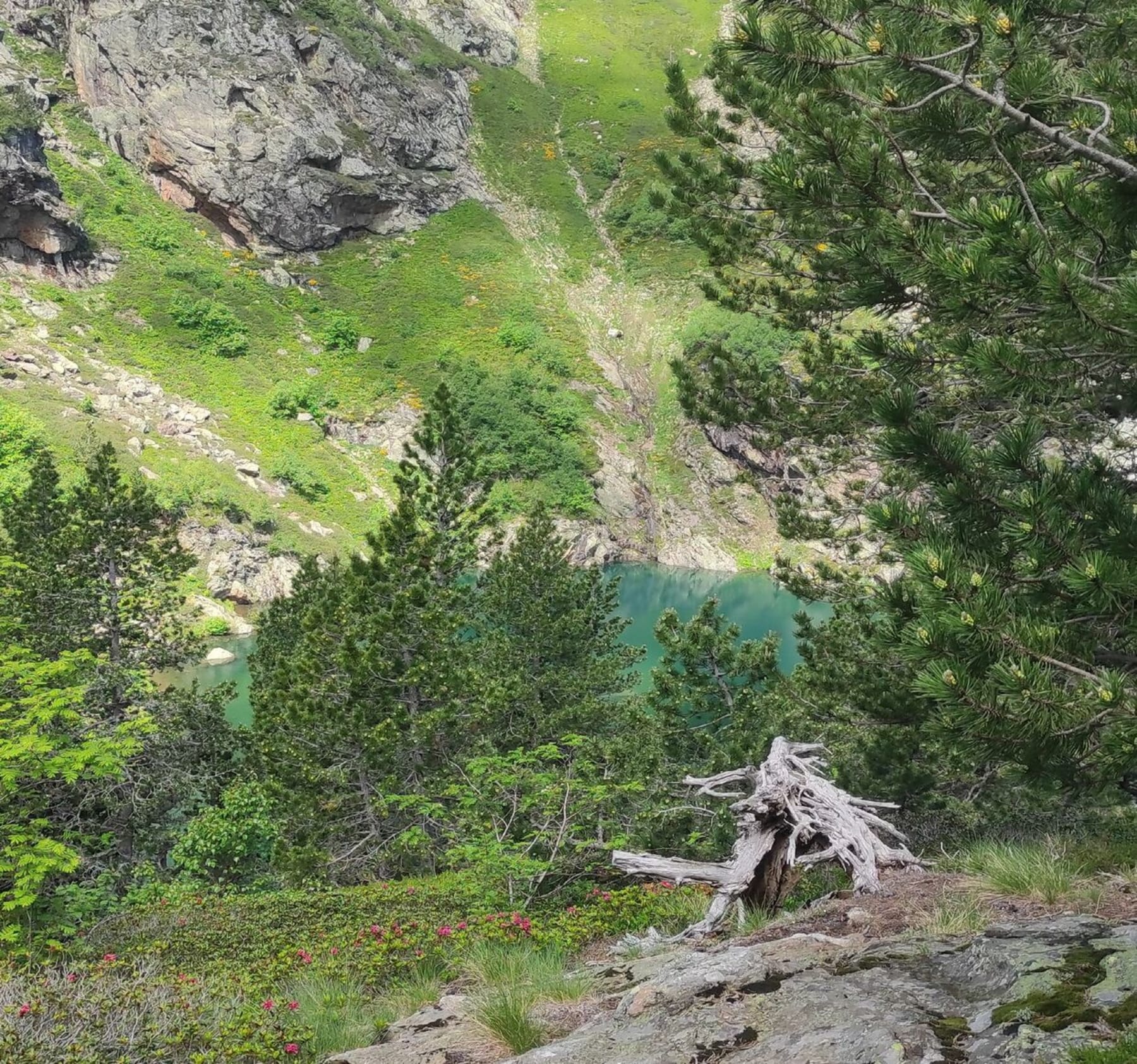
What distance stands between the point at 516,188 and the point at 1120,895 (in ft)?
266

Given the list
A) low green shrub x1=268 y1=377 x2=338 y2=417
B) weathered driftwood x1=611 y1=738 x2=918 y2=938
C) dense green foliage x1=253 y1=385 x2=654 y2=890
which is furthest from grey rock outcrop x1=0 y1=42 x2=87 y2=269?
weathered driftwood x1=611 y1=738 x2=918 y2=938

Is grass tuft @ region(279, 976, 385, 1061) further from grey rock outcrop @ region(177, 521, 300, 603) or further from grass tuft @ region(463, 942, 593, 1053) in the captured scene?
grey rock outcrop @ region(177, 521, 300, 603)

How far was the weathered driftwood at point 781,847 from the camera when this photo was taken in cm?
516

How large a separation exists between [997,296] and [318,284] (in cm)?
6330

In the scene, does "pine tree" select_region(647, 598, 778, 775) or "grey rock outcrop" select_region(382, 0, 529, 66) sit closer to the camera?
"pine tree" select_region(647, 598, 778, 775)

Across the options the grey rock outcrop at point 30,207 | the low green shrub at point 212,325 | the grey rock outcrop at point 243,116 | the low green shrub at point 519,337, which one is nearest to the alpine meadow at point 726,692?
the grey rock outcrop at point 30,207

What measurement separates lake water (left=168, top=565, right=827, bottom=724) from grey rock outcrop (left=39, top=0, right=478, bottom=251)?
38.0 metres

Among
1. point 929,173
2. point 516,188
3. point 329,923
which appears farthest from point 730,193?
point 516,188

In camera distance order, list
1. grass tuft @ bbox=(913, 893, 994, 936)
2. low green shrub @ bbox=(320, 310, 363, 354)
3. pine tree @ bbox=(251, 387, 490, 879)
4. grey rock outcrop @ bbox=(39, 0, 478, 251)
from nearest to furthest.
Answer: grass tuft @ bbox=(913, 893, 994, 936) → pine tree @ bbox=(251, 387, 490, 879) → low green shrub @ bbox=(320, 310, 363, 354) → grey rock outcrop @ bbox=(39, 0, 478, 251)

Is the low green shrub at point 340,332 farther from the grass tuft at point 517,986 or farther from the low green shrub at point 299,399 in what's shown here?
the grass tuft at point 517,986

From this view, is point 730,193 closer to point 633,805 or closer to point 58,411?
point 633,805

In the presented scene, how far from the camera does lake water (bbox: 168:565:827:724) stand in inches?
1216

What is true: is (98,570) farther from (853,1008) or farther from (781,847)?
(853,1008)

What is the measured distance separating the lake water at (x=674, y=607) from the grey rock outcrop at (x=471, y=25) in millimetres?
66985
